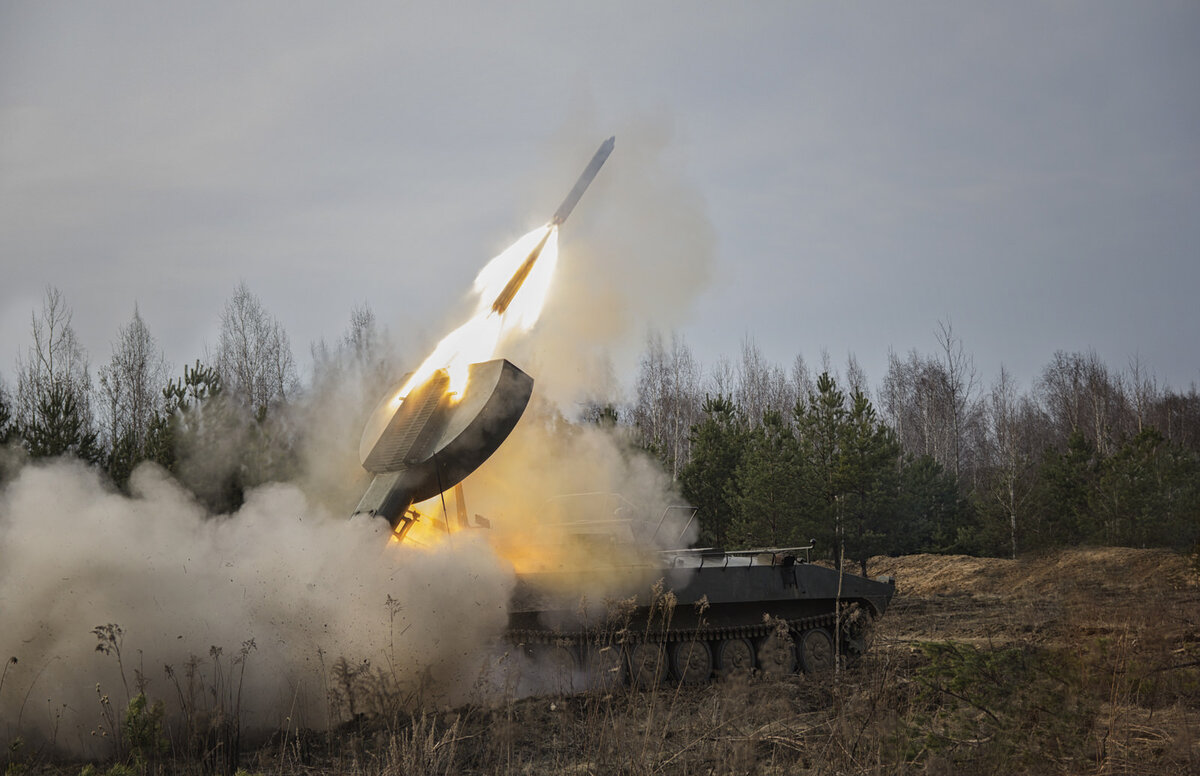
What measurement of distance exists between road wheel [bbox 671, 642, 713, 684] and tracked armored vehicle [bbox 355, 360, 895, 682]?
0.01 m

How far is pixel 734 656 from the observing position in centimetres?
1174

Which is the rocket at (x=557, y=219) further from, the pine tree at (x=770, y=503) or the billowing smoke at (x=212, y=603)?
the pine tree at (x=770, y=503)

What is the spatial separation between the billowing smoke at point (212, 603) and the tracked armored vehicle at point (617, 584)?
0.69m

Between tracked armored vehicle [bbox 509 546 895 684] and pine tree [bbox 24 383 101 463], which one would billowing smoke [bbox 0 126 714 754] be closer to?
tracked armored vehicle [bbox 509 546 895 684]

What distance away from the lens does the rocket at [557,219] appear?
11047mm

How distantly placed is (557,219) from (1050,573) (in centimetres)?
1819

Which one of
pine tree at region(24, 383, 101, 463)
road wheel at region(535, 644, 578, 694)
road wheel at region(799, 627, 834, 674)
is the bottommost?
road wheel at region(799, 627, 834, 674)

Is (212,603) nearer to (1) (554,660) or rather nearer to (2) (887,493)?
(1) (554,660)

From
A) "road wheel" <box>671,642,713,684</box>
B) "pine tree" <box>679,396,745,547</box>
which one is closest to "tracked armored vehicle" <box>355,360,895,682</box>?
"road wheel" <box>671,642,713,684</box>

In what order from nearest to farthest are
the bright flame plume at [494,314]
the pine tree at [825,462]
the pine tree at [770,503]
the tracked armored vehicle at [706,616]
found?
the tracked armored vehicle at [706,616] → the bright flame plume at [494,314] → the pine tree at [770,503] → the pine tree at [825,462]

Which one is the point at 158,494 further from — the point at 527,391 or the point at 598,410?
the point at 598,410

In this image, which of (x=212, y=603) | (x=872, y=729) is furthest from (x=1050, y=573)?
(x=212, y=603)

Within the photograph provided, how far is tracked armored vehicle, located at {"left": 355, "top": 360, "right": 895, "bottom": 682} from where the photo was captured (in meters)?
9.55

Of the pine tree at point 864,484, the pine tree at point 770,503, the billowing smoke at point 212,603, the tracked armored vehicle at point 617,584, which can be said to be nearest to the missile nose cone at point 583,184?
the tracked armored vehicle at point 617,584
